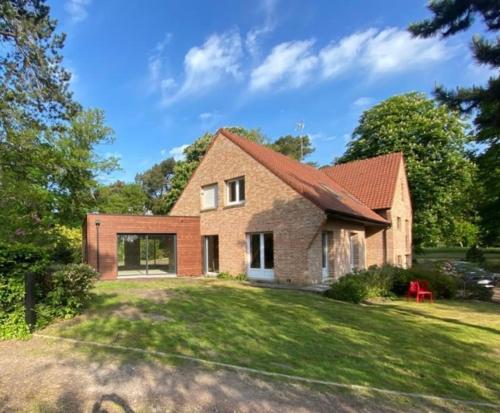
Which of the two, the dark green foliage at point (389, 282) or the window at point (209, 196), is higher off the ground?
the window at point (209, 196)

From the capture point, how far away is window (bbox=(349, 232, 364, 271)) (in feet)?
63.1

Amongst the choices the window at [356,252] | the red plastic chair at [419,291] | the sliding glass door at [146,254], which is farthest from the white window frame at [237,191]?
the red plastic chair at [419,291]

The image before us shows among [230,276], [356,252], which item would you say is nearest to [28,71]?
[230,276]

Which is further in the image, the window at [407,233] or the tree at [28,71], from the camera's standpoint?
the window at [407,233]

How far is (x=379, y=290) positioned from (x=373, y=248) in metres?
6.69

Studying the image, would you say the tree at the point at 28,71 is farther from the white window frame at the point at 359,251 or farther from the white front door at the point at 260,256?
the white window frame at the point at 359,251

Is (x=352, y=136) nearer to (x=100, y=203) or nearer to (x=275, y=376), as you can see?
(x=100, y=203)

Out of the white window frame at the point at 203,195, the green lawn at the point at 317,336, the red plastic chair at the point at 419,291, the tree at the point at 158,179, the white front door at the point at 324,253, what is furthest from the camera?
the tree at the point at 158,179

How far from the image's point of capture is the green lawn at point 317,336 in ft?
18.0

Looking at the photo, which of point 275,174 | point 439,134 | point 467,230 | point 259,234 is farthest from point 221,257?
point 467,230

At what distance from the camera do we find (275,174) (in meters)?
17.0

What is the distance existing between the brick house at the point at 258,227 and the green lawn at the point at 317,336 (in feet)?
15.2

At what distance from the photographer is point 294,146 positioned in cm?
5341

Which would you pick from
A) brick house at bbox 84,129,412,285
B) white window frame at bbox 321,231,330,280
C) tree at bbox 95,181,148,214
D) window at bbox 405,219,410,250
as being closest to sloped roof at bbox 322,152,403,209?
brick house at bbox 84,129,412,285
